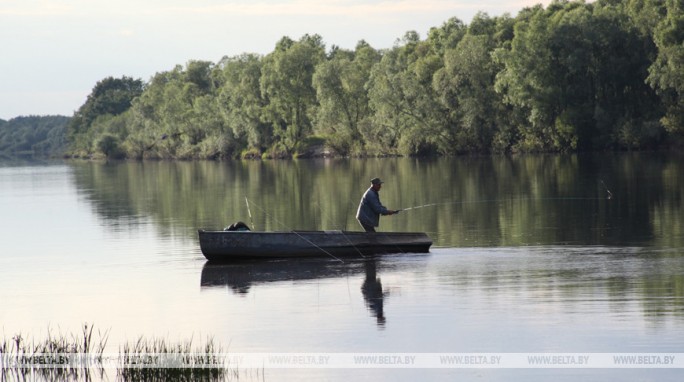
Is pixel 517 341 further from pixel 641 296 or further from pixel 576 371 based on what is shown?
pixel 641 296

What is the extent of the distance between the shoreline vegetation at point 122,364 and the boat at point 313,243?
9.88m

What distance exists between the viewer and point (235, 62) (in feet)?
453

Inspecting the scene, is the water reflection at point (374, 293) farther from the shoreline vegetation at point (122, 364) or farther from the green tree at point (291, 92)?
the green tree at point (291, 92)

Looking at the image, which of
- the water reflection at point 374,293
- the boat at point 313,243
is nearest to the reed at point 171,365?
the water reflection at point 374,293

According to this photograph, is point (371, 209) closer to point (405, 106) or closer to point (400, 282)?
point (400, 282)

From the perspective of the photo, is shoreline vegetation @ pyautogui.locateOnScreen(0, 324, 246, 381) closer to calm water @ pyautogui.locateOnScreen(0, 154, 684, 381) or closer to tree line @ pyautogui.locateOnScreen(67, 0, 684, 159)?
calm water @ pyautogui.locateOnScreen(0, 154, 684, 381)

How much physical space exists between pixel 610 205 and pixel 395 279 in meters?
18.7

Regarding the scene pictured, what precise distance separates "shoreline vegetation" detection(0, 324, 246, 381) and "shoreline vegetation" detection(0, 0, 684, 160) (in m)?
73.0

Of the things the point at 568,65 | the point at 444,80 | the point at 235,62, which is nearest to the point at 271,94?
the point at 235,62

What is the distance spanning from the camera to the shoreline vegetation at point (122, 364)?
46.8 feet

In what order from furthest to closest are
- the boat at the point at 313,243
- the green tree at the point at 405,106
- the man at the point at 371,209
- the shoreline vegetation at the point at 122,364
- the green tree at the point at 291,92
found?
the green tree at the point at 291,92 → the green tree at the point at 405,106 → the man at the point at 371,209 → the boat at the point at 313,243 → the shoreline vegetation at the point at 122,364

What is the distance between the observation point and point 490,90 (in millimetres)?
95188

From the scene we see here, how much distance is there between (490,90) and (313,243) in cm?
7145

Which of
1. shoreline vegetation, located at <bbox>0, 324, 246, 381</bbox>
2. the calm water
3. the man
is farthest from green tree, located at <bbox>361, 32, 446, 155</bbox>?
shoreline vegetation, located at <bbox>0, 324, 246, 381</bbox>
